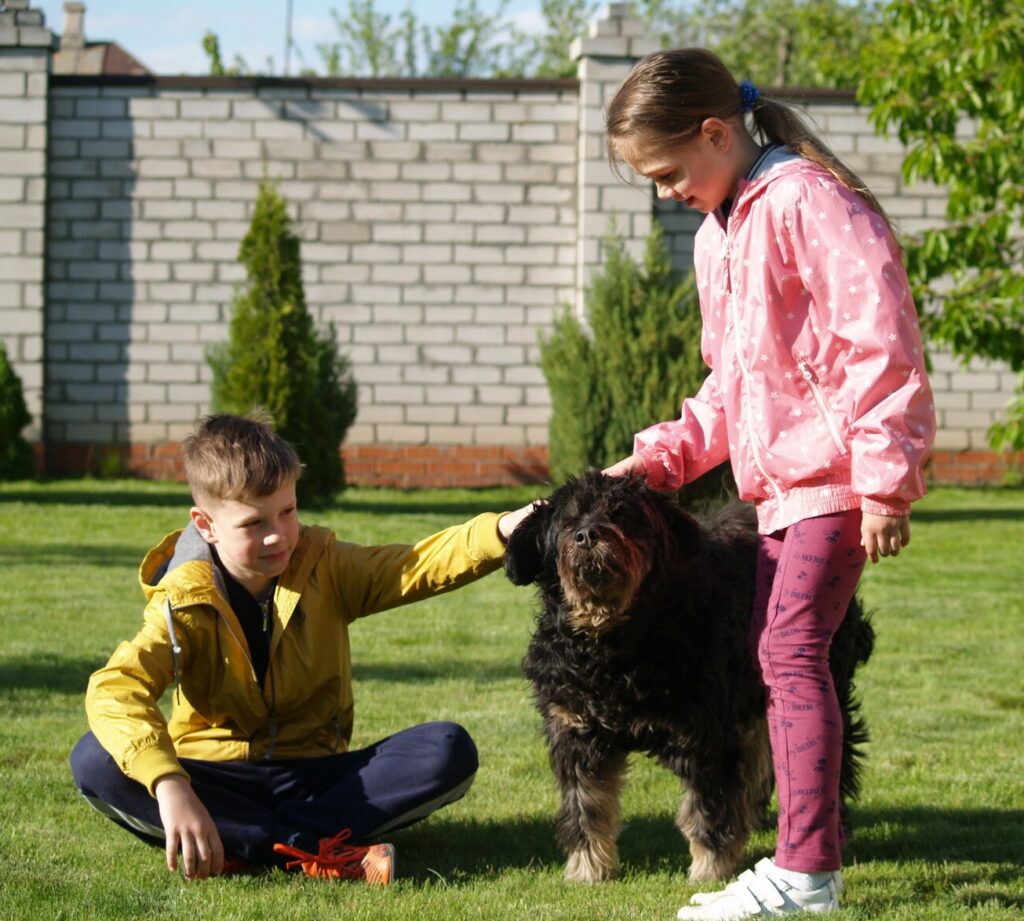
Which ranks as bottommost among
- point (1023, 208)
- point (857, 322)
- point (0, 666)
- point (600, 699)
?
point (0, 666)

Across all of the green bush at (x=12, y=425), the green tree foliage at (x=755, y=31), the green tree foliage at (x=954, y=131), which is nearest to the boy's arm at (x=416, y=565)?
the green tree foliage at (x=954, y=131)

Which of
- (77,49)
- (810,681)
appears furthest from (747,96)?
(77,49)

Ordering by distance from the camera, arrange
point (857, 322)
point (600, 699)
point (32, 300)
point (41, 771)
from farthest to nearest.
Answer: point (32, 300) → point (41, 771) → point (600, 699) → point (857, 322)

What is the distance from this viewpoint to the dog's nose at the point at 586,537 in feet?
13.1

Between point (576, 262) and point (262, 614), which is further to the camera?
point (576, 262)

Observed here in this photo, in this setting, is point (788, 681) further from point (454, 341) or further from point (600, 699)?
point (454, 341)

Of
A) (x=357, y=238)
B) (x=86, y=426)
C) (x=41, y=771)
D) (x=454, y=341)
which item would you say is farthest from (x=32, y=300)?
(x=41, y=771)

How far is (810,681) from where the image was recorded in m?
3.77

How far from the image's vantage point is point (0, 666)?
7.14 m

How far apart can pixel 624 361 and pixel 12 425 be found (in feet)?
21.7

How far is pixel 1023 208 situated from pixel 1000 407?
4833 millimetres

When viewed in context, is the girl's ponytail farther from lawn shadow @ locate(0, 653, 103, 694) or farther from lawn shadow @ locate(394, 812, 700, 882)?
lawn shadow @ locate(0, 653, 103, 694)

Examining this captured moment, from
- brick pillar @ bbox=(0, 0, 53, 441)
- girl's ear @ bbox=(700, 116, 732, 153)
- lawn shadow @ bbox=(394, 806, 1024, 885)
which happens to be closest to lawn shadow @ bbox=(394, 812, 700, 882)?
lawn shadow @ bbox=(394, 806, 1024, 885)

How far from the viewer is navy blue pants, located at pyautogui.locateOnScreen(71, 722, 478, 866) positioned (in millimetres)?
4254
